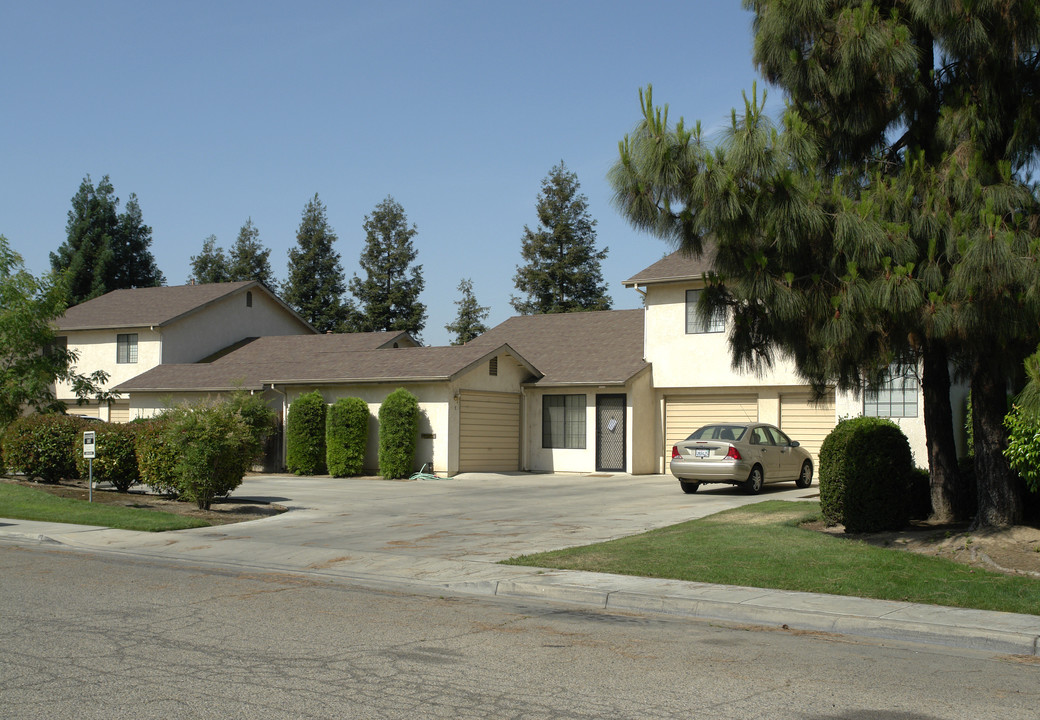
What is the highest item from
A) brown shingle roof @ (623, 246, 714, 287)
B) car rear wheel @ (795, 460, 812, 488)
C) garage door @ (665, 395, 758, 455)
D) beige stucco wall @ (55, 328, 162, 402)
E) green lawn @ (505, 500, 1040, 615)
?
brown shingle roof @ (623, 246, 714, 287)

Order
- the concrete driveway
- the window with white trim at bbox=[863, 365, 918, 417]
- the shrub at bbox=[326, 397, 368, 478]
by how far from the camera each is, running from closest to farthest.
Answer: the concrete driveway < the window with white trim at bbox=[863, 365, 918, 417] < the shrub at bbox=[326, 397, 368, 478]

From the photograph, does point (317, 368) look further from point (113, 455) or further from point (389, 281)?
point (389, 281)

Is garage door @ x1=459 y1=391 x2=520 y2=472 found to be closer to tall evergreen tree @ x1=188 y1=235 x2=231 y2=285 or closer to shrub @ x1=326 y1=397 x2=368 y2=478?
shrub @ x1=326 y1=397 x2=368 y2=478

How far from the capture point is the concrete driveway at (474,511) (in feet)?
46.8

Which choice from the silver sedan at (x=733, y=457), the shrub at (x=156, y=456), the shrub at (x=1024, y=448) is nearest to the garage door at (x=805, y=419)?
the silver sedan at (x=733, y=457)

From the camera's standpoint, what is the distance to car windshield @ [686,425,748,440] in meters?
20.8

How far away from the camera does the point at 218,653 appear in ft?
23.4

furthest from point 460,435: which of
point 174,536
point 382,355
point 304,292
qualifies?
point 304,292

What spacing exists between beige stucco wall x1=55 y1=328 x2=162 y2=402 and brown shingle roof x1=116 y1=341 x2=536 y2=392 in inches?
76.6

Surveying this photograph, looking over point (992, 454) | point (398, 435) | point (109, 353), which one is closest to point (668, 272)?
point (398, 435)

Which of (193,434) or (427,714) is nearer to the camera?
(427,714)

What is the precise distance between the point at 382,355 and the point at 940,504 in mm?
19267

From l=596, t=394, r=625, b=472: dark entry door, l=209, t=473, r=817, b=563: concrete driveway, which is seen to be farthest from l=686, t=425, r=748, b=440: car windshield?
l=596, t=394, r=625, b=472: dark entry door

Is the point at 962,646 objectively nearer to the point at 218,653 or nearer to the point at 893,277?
the point at 893,277
